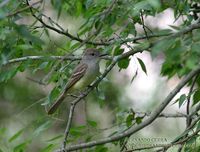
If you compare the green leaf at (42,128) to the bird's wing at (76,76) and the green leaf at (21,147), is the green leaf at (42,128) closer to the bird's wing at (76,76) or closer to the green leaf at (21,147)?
the green leaf at (21,147)

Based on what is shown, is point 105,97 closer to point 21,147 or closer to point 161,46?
point 21,147

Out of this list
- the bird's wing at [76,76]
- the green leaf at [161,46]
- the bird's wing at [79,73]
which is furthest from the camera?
the bird's wing at [79,73]

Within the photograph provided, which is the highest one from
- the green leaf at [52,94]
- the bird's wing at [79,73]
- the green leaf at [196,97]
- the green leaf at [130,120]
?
the green leaf at [196,97]

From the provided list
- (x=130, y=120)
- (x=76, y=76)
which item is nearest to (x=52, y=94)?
(x=130, y=120)

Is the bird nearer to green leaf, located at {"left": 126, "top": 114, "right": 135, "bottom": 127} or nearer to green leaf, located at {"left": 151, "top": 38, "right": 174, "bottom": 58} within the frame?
green leaf, located at {"left": 126, "top": 114, "right": 135, "bottom": 127}

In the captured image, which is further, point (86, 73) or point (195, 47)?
point (86, 73)

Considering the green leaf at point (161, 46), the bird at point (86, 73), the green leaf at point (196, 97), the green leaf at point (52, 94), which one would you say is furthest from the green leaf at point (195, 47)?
A: the bird at point (86, 73)

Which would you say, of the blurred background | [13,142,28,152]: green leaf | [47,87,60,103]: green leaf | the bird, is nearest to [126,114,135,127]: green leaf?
[47,87,60,103]: green leaf

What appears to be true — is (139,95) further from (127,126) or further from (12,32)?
(12,32)

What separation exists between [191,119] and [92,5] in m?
1.07

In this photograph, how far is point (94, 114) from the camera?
344 inches

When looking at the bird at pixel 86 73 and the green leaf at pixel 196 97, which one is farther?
the bird at pixel 86 73

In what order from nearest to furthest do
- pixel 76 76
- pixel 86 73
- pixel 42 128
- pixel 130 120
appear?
pixel 42 128
pixel 130 120
pixel 76 76
pixel 86 73

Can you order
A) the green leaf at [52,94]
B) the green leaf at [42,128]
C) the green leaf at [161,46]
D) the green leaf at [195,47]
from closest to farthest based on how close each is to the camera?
the green leaf at [161,46], the green leaf at [195,47], the green leaf at [42,128], the green leaf at [52,94]
